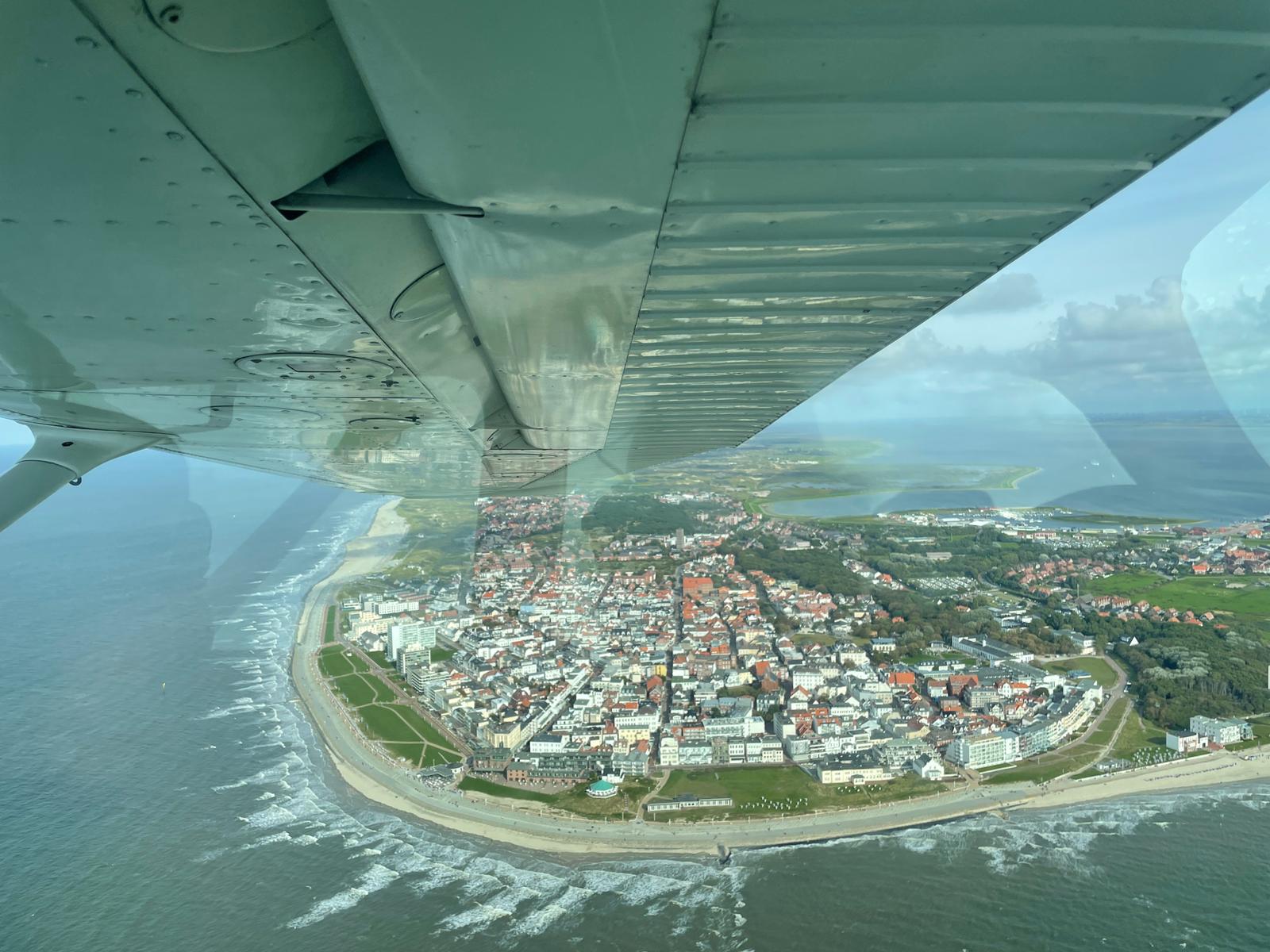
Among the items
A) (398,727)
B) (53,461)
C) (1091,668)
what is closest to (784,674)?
(1091,668)

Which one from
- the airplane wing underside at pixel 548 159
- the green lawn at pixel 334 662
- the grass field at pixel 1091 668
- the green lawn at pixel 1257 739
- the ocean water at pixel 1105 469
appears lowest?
the green lawn at pixel 1257 739

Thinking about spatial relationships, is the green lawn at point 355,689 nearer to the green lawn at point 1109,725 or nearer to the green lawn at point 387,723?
the green lawn at point 387,723

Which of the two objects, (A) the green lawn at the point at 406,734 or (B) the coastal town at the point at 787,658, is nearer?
(B) the coastal town at the point at 787,658

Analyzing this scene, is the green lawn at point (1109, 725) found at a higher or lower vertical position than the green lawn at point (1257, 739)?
higher

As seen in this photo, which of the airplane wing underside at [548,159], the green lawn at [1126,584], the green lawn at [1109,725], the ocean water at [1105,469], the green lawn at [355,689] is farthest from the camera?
the ocean water at [1105,469]

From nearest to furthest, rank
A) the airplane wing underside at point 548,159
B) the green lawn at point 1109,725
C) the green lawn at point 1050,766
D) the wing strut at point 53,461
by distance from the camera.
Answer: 1. the airplane wing underside at point 548,159
2. the wing strut at point 53,461
3. the green lawn at point 1050,766
4. the green lawn at point 1109,725

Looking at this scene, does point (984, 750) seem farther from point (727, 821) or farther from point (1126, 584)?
point (1126, 584)

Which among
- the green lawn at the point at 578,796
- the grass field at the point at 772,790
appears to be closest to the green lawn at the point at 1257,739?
the grass field at the point at 772,790

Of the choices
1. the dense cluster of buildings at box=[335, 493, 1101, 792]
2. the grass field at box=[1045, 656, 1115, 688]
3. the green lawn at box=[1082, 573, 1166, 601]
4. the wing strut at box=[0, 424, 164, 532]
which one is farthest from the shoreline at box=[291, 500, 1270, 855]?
the wing strut at box=[0, 424, 164, 532]
